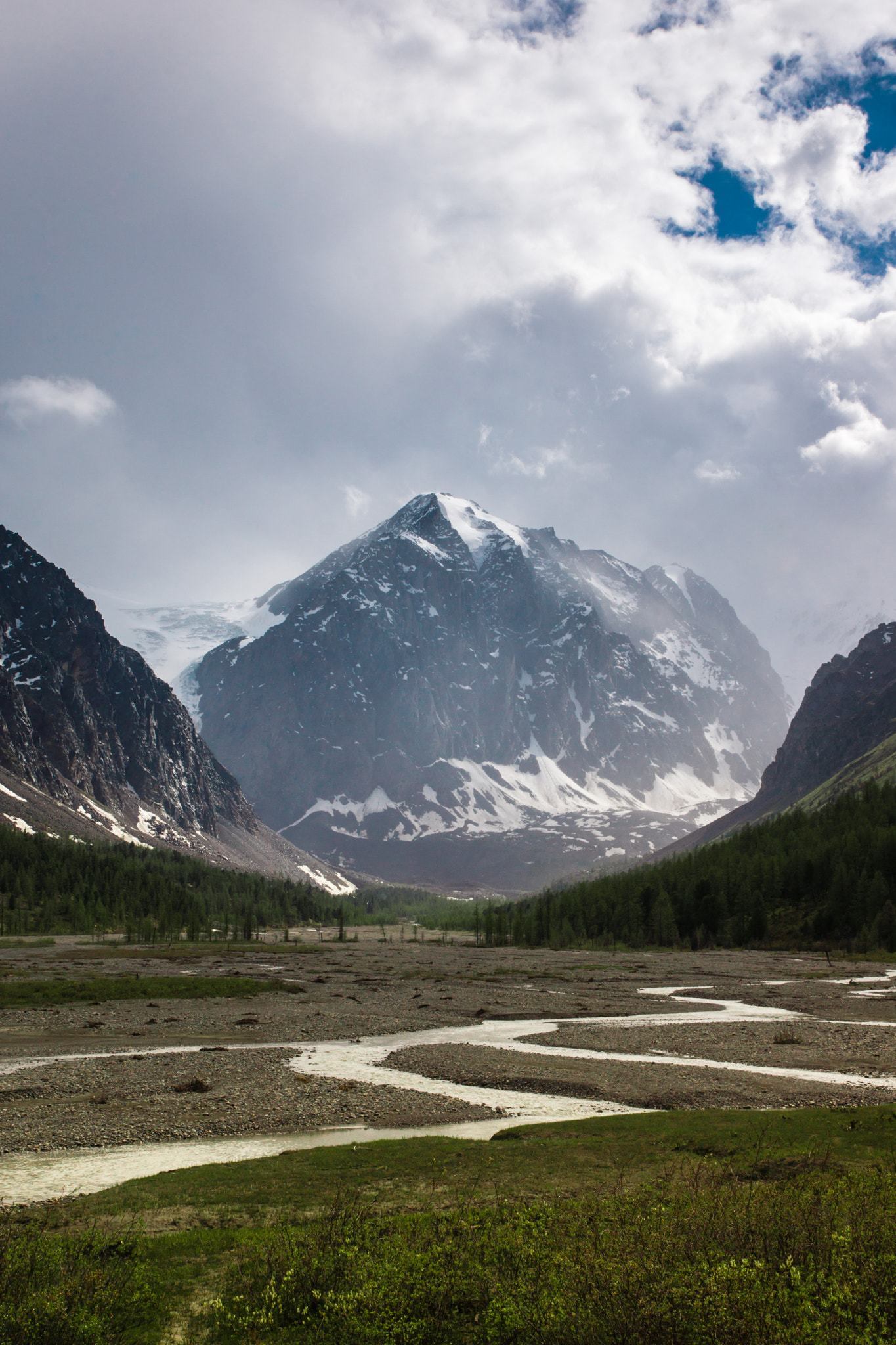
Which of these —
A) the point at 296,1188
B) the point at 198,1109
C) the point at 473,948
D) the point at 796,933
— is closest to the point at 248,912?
the point at 473,948

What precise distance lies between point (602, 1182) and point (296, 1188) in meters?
Answer: 7.85

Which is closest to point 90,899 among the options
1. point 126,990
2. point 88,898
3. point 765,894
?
point 88,898

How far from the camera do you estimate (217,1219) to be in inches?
709

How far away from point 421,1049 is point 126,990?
126ft

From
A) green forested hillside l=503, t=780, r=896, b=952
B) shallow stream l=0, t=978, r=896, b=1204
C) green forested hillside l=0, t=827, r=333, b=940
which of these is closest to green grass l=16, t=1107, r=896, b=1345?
shallow stream l=0, t=978, r=896, b=1204

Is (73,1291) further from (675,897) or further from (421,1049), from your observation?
(675,897)

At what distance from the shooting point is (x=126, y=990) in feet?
232

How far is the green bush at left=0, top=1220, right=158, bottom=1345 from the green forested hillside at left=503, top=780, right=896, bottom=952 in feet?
393

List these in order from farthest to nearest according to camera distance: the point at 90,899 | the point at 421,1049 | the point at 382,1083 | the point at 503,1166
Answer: the point at 90,899
the point at 421,1049
the point at 382,1083
the point at 503,1166

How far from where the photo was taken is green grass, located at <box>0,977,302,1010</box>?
2511 inches

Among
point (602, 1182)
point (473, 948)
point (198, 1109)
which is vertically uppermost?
point (602, 1182)

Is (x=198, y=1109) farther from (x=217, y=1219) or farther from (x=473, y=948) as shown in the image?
(x=473, y=948)

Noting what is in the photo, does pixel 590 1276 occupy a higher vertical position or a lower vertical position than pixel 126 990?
higher

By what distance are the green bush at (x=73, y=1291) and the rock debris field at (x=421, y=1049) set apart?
1322 cm
